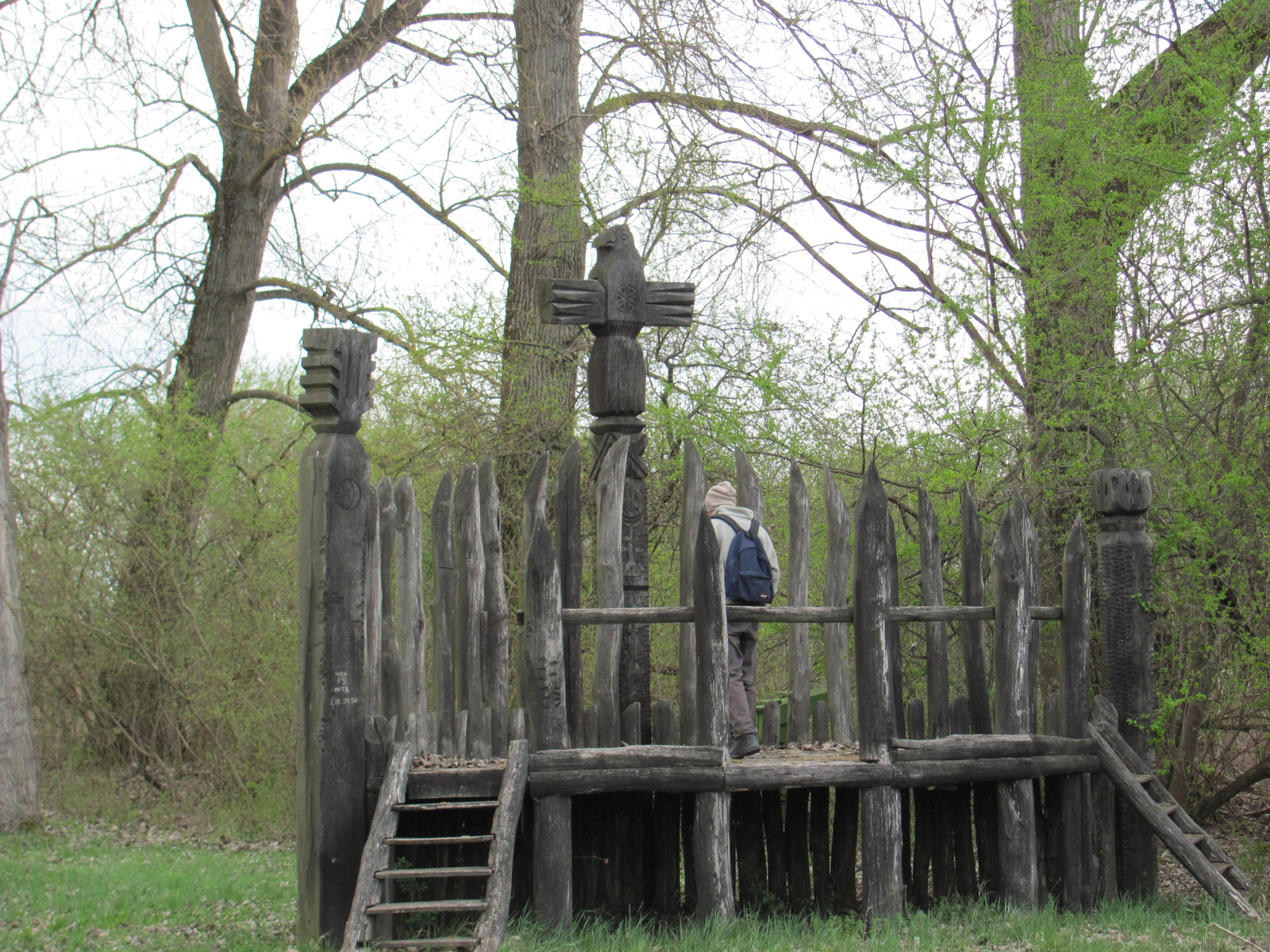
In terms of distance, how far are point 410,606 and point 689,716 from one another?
1.56 metres

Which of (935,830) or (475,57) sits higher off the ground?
(475,57)

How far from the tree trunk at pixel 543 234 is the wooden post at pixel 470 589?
3850mm

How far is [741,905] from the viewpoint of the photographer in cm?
610

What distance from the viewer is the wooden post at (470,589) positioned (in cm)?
582

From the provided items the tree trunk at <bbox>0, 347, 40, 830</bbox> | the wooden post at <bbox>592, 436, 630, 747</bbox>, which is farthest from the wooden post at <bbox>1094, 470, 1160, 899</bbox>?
the tree trunk at <bbox>0, 347, 40, 830</bbox>

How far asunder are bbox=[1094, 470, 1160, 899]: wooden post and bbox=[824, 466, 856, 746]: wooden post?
152 centimetres

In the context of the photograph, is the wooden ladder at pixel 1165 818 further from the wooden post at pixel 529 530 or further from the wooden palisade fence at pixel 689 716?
the wooden post at pixel 529 530

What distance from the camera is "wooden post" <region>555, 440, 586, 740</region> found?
5949mm

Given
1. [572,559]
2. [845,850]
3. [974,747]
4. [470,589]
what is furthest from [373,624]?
[974,747]

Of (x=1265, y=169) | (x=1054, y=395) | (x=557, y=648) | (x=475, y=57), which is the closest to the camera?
(x=557, y=648)

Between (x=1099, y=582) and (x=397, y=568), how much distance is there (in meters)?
4.17

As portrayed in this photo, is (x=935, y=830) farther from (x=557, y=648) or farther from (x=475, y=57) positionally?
(x=475, y=57)

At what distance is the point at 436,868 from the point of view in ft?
17.5

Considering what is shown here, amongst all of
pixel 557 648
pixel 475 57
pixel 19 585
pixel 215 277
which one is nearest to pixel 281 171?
pixel 215 277
